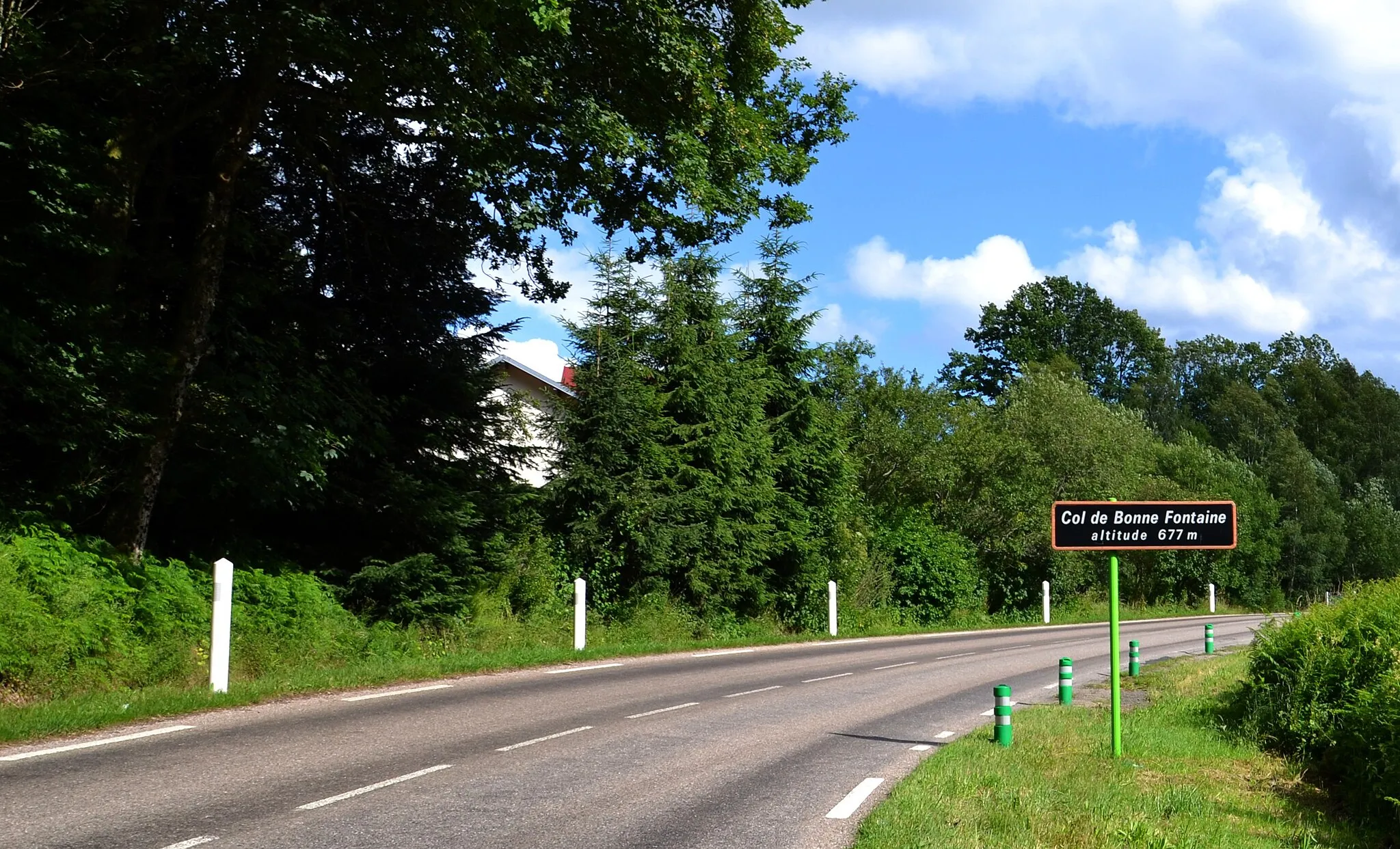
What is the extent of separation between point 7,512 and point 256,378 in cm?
327

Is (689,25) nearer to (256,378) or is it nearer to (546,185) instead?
(546,185)

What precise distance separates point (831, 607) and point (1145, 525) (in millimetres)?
17918

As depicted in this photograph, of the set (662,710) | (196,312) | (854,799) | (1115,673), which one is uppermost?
(196,312)

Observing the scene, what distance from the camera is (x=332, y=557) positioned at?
1698 cm

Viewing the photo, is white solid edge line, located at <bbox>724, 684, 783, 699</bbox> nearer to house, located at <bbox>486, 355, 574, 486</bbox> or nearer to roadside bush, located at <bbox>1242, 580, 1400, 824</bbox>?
roadside bush, located at <bbox>1242, 580, 1400, 824</bbox>

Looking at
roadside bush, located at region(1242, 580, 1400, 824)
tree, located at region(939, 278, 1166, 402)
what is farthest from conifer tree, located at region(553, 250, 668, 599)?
tree, located at region(939, 278, 1166, 402)

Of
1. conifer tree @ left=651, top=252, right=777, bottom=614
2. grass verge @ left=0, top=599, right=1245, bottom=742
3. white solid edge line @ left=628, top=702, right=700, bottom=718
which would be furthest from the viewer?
conifer tree @ left=651, top=252, right=777, bottom=614

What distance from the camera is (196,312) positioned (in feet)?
44.9

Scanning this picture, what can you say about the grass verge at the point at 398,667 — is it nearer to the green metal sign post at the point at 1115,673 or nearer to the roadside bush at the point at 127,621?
the roadside bush at the point at 127,621

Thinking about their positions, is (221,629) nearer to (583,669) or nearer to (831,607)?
(583,669)

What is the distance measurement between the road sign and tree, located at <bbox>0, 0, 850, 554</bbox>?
726cm

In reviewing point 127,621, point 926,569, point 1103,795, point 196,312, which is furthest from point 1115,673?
point 926,569

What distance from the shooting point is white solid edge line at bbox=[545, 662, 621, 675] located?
52.0 ft

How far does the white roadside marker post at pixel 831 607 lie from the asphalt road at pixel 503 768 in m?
11.7
